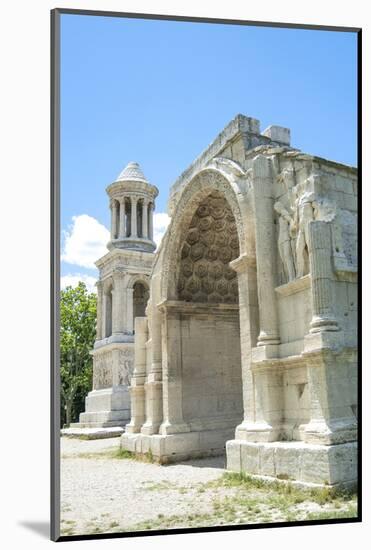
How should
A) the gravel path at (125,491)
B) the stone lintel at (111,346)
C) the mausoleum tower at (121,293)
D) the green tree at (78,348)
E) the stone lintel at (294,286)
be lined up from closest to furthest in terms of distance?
the gravel path at (125,491) → the stone lintel at (294,286) → the green tree at (78,348) → the mausoleum tower at (121,293) → the stone lintel at (111,346)

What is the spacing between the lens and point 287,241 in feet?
27.8

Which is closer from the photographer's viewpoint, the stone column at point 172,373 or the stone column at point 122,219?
the stone column at point 172,373

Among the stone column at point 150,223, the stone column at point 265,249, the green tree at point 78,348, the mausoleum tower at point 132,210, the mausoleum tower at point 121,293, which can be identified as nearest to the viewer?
the stone column at point 265,249

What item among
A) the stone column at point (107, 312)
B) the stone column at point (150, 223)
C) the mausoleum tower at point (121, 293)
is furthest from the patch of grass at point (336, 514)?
the stone column at point (150, 223)

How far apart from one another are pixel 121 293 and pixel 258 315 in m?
15.6

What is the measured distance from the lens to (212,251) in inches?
512

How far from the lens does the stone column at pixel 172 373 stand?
39.7 ft

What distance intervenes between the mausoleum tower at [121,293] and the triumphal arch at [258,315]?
9204 mm

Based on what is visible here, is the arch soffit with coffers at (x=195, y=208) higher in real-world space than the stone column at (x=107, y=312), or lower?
higher

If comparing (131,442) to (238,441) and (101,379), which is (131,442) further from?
(101,379)

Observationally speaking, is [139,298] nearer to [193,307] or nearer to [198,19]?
[193,307]

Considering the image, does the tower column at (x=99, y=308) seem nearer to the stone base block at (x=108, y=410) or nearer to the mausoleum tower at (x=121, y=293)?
the mausoleum tower at (x=121, y=293)

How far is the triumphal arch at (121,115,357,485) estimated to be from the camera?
731cm

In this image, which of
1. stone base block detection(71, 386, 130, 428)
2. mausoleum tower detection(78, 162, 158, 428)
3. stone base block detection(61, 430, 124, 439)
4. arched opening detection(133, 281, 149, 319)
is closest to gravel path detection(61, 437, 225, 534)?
stone base block detection(61, 430, 124, 439)
